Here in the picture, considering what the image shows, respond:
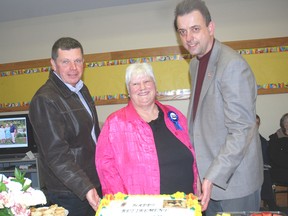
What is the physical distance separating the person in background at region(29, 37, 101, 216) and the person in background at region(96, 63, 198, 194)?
150 mm

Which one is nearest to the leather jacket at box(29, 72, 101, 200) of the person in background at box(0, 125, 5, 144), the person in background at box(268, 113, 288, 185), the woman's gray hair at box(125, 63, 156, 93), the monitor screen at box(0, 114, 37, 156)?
the woman's gray hair at box(125, 63, 156, 93)

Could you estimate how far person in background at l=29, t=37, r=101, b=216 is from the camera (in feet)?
5.93

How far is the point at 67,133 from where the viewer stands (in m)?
1.89

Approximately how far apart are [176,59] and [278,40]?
59.6 inches

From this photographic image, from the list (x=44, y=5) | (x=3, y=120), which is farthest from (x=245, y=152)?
(x=3, y=120)

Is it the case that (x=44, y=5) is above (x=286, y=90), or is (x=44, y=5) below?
above

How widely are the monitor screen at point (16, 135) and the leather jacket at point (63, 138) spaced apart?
9.42 ft

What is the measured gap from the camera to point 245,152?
5.17 feet

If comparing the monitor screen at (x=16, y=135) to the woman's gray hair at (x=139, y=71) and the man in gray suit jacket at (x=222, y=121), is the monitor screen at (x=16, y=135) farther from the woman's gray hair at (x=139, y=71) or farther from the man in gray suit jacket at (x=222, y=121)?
the man in gray suit jacket at (x=222, y=121)

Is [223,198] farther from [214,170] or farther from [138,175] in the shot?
Answer: [138,175]

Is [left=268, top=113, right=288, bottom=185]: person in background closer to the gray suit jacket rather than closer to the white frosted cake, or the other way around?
the gray suit jacket

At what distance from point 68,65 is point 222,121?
3.58 feet

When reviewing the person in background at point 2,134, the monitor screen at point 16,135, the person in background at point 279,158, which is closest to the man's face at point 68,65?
the person in background at point 279,158

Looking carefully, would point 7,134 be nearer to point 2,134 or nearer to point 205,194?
point 2,134
